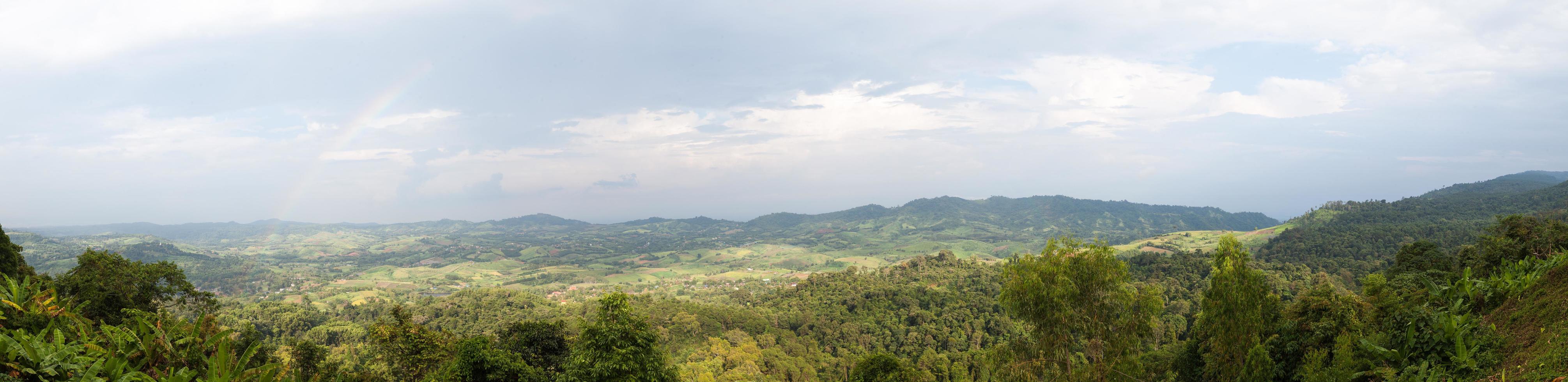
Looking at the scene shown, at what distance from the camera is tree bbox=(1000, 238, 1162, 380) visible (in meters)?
12.8

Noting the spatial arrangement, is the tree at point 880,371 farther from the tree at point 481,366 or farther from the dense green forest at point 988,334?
the tree at point 481,366

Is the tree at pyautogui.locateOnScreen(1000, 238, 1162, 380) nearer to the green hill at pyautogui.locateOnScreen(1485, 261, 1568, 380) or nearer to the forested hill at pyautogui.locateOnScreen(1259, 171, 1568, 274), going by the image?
the green hill at pyautogui.locateOnScreen(1485, 261, 1568, 380)

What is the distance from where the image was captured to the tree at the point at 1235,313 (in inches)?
Result: 571

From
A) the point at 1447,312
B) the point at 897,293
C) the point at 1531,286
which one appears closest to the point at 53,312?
the point at 1447,312

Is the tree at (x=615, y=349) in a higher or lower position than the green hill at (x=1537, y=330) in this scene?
lower

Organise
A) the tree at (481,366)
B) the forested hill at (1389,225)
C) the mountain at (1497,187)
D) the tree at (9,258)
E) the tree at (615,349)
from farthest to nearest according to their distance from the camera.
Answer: the mountain at (1497,187)
the forested hill at (1389,225)
the tree at (481,366)
the tree at (9,258)
the tree at (615,349)

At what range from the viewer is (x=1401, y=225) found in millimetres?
79688

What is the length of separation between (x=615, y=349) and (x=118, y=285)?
1703 cm

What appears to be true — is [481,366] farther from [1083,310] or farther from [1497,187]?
[1497,187]

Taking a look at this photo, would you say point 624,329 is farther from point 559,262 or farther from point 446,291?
point 559,262

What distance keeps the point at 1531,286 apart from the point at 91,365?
55.1ft

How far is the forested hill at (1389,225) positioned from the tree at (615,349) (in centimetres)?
7484

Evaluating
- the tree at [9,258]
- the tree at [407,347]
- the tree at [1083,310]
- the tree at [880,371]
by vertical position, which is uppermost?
the tree at [9,258]

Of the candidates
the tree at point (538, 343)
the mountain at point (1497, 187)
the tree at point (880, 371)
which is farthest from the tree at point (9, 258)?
the mountain at point (1497, 187)
